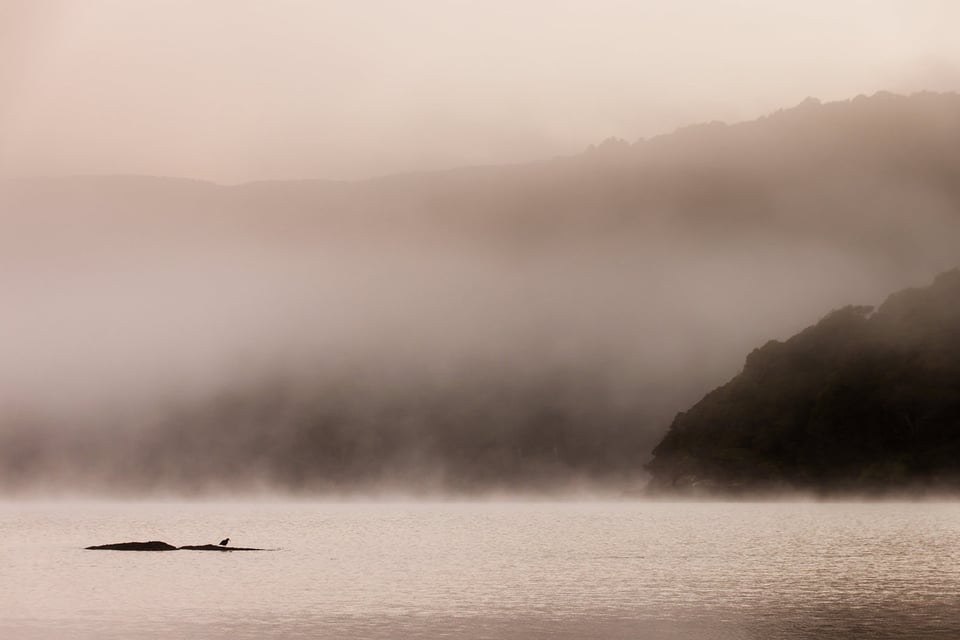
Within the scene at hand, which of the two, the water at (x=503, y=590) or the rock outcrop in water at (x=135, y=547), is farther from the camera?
→ the rock outcrop in water at (x=135, y=547)

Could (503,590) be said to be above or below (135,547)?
below

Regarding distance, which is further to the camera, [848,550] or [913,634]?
[848,550]

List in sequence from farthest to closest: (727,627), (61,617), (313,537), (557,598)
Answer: (313,537)
(557,598)
(61,617)
(727,627)

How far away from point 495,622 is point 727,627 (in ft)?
42.8

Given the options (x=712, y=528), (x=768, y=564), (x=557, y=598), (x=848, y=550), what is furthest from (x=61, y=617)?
(x=712, y=528)

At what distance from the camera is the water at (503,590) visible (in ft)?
233

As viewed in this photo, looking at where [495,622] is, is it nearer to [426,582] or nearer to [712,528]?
[426,582]

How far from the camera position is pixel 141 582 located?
100625mm

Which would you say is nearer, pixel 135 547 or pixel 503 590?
pixel 503 590

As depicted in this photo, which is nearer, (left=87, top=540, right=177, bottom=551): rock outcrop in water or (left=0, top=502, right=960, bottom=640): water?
(left=0, top=502, right=960, bottom=640): water

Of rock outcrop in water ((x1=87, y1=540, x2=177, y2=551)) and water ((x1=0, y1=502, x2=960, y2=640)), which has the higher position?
rock outcrop in water ((x1=87, y1=540, x2=177, y2=551))

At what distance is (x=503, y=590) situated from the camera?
93.0 m

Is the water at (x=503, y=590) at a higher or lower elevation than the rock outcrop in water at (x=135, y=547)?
lower

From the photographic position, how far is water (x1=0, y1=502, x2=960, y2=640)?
70.9m
